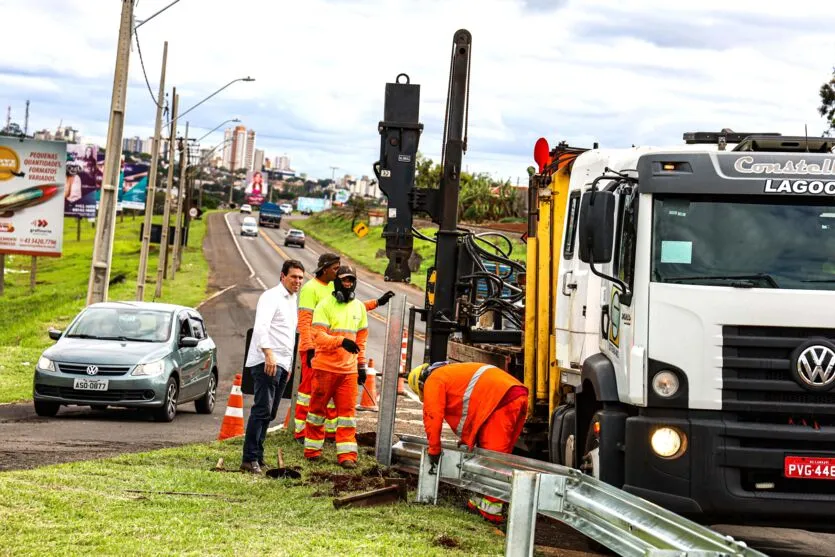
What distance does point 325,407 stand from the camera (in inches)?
480

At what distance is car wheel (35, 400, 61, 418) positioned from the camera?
16391 mm

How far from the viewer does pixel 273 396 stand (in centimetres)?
1191

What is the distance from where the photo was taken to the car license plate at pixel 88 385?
16109 mm

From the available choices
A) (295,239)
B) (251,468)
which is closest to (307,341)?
(251,468)

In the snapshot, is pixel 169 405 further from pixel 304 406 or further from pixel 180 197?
pixel 180 197

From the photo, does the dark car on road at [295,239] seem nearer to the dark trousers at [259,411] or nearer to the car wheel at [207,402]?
the car wheel at [207,402]

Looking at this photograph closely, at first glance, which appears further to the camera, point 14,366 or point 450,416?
point 14,366

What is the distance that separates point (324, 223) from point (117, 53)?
105m

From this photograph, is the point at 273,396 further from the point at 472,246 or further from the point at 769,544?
the point at 769,544

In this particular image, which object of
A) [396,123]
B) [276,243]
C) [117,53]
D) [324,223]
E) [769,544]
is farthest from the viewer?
[324,223]

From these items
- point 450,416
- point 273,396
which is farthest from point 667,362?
point 273,396

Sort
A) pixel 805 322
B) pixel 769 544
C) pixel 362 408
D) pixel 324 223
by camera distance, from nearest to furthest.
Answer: pixel 805 322 < pixel 769 544 < pixel 362 408 < pixel 324 223

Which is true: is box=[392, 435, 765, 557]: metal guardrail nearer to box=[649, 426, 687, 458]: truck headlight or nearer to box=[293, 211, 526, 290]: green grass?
box=[649, 426, 687, 458]: truck headlight

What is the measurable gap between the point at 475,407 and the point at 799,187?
310 cm
